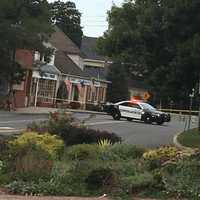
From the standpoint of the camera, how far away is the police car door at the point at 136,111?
54.3 meters

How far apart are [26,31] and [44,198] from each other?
37494 millimetres

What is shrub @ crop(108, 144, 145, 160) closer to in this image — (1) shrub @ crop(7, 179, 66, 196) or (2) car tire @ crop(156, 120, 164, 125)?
(1) shrub @ crop(7, 179, 66, 196)

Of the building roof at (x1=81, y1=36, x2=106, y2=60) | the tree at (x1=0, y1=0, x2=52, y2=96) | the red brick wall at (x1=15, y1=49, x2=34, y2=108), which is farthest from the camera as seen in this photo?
the building roof at (x1=81, y1=36, x2=106, y2=60)

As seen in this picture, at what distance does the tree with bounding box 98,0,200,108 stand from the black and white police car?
1941 cm

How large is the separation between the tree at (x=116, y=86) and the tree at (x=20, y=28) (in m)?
37.7

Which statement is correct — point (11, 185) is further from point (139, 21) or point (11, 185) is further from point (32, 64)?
point (32, 64)

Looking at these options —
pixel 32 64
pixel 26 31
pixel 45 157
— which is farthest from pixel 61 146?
pixel 32 64

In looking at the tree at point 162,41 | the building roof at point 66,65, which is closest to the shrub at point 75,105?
the building roof at point 66,65

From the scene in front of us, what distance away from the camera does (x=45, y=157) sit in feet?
46.5

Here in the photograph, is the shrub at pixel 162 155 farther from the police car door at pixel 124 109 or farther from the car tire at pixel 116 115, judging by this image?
the police car door at pixel 124 109

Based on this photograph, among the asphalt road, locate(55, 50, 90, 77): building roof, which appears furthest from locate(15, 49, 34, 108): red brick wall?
the asphalt road

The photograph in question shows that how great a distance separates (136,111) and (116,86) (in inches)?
1405

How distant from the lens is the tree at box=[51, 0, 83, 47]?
4808 inches

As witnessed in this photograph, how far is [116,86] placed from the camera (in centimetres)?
Result: 9025
